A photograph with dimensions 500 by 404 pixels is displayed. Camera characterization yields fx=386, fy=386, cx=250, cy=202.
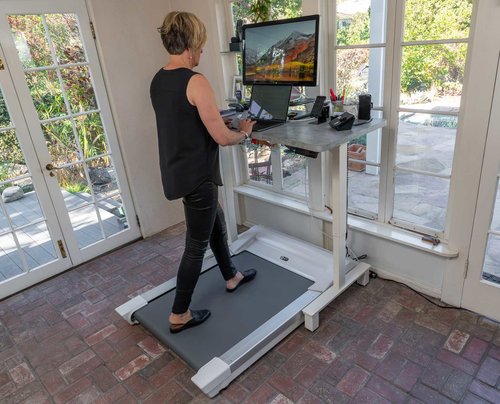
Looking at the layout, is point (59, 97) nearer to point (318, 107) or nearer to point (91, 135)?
point (91, 135)

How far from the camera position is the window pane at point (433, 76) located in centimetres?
211

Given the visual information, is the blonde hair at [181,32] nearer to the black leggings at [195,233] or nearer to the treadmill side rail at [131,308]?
the black leggings at [195,233]

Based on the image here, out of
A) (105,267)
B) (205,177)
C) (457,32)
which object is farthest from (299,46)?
(105,267)

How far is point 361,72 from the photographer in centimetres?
250

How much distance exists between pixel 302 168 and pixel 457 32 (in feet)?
4.71

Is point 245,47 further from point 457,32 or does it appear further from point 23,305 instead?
point 23,305

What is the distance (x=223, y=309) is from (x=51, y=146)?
186cm

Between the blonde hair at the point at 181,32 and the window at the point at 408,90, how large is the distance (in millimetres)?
1063

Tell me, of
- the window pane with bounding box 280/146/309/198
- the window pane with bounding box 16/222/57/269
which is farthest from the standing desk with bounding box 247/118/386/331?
the window pane with bounding box 16/222/57/269

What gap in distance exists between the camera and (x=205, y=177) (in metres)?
2.08

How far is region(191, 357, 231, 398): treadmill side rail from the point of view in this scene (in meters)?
1.94

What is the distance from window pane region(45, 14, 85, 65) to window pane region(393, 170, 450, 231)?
257cm

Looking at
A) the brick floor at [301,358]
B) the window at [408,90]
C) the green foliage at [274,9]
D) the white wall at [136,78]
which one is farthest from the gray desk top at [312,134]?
the white wall at [136,78]

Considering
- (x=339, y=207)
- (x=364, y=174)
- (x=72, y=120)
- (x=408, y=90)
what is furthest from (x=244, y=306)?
(x=72, y=120)
